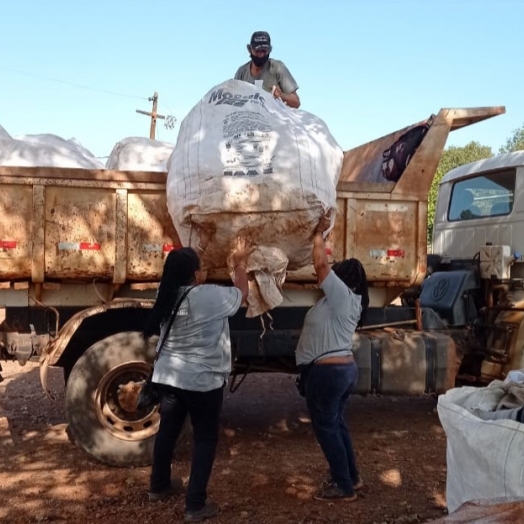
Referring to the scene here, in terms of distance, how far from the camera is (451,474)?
2594 mm

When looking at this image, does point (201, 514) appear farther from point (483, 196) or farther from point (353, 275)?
point (483, 196)

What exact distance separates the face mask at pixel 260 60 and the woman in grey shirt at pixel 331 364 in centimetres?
216

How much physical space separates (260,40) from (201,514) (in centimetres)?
374

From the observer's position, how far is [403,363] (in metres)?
5.30

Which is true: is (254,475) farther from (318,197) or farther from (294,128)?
(294,128)

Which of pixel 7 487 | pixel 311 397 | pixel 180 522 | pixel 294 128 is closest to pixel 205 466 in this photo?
pixel 180 522

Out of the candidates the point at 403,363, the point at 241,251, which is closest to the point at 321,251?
the point at 241,251

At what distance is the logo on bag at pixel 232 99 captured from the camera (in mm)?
4367

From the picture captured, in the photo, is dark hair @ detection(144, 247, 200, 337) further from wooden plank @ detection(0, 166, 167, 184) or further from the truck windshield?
the truck windshield

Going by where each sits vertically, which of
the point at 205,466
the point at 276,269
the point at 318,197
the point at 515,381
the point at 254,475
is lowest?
the point at 254,475

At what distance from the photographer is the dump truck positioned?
4621mm

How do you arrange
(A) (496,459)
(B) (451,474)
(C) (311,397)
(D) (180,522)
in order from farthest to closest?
(C) (311,397), (D) (180,522), (B) (451,474), (A) (496,459)

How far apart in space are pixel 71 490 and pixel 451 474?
2.62 metres

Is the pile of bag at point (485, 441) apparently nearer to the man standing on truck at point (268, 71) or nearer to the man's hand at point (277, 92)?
the man's hand at point (277, 92)
